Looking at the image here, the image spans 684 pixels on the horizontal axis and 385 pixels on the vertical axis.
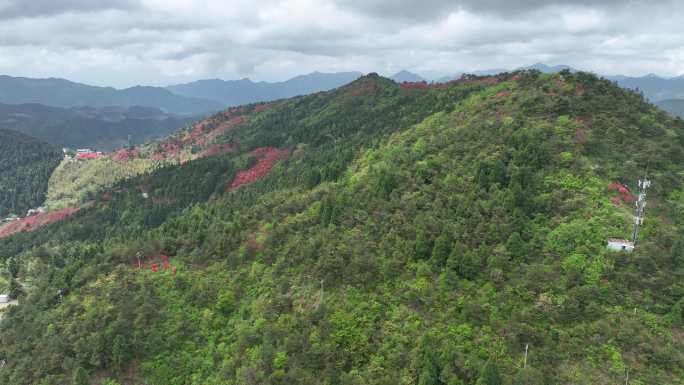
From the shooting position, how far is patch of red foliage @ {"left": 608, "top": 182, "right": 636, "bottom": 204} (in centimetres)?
4069

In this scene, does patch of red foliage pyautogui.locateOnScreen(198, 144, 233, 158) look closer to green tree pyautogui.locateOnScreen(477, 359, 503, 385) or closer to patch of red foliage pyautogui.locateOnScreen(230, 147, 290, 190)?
patch of red foliage pyautogui.locateOnScreen(230, 147, 290, 190)

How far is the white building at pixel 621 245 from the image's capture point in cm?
3503

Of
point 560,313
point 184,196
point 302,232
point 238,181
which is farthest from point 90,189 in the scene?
point 560,313

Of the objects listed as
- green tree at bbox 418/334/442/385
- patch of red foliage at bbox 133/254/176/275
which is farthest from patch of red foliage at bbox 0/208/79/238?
green tree at bbox 418/334/442/385

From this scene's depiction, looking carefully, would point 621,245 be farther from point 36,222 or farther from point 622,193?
point 36,222

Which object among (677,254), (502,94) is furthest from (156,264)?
(502,94)

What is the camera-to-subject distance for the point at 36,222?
146 metres

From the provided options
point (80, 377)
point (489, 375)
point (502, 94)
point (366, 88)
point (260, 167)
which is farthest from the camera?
point (366, 88)

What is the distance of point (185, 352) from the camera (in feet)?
132

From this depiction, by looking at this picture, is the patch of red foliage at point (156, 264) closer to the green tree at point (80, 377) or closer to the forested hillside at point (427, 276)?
the forested hillside at point (427, 276)

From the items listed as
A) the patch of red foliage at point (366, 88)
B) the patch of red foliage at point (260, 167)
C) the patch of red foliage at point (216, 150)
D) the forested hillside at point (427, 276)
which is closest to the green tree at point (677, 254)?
the forested hillside at point (427, 276)

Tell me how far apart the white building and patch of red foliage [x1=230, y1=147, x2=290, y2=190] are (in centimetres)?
9305

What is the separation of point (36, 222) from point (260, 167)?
84235 mm

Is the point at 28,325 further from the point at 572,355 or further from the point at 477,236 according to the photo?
the point at 572,355
